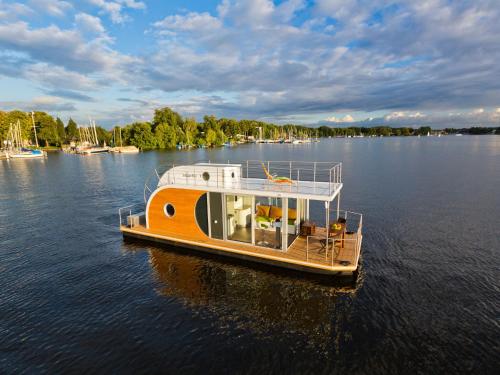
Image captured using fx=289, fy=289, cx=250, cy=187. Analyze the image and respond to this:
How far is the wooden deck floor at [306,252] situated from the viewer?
15.1 m

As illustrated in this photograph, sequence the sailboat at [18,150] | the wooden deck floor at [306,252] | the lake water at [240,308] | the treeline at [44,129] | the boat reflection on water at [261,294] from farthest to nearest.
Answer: the treeline at [44,129], the sailboat at [18,150], the wooden deck floor at [306,252], the boat reflection on water at [261,294], the lake water at [240,308]

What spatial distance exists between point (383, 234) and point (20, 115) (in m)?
145

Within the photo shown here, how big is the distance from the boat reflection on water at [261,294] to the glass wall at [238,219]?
165 centimetres

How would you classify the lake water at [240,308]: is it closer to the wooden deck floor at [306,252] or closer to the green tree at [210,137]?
the wooden deck floor at [306,252]

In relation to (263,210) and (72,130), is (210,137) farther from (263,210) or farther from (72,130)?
(263,210)

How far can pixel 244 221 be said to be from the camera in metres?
19.5

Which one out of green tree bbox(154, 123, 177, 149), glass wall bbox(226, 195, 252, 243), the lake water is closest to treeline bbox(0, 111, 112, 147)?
green tree bbox(154, 123, 177, 149)

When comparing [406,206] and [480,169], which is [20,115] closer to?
[406,206]

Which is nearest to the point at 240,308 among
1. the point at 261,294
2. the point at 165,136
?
the point at 261,294

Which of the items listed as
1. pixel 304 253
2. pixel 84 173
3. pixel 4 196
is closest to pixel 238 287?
→ pixel 304 253

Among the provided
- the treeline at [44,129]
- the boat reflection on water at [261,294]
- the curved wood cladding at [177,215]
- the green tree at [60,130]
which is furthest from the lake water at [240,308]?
the green tree at [60,130]

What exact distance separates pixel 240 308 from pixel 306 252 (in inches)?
194

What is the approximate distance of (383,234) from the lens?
23.3 m

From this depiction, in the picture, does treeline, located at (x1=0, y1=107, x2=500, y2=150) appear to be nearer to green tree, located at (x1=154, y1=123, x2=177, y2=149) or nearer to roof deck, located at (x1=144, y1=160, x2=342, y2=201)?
green tree, located at (x1=154, y1=123, x2=177, y2=149)
